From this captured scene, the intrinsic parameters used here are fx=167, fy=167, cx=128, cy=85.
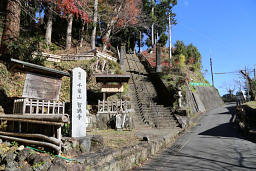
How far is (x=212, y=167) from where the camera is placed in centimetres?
519

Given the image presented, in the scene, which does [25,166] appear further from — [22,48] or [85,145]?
[22,48]

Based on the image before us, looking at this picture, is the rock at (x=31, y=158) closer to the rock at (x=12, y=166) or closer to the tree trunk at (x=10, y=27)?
the rock at (x=12, y=166)

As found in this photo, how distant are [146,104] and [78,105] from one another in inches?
380

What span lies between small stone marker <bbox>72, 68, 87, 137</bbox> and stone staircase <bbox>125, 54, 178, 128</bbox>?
6469 millimetres

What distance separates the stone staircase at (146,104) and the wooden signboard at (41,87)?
595cm

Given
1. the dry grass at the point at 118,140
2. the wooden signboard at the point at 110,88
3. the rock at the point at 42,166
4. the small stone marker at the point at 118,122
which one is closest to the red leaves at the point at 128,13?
the wooden signboard at the point at 110,88

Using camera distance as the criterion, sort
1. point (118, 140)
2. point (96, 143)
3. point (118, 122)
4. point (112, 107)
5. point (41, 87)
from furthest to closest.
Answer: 1. point (112, 107)
2. point (118, 122)
3. point (41, 87)
4. point (118, 140)
5. point (96, 143)

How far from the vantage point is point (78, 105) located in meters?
6.12

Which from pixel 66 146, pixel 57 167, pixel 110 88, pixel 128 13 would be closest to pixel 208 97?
pixel 128 13

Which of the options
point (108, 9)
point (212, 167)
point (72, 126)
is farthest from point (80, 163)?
point (108, 9)

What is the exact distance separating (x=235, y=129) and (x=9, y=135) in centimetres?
1320

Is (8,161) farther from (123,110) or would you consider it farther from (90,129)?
(123,110)

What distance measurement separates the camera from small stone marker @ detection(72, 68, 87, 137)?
5794mm

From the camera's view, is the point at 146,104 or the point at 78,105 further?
the point at 146,104
